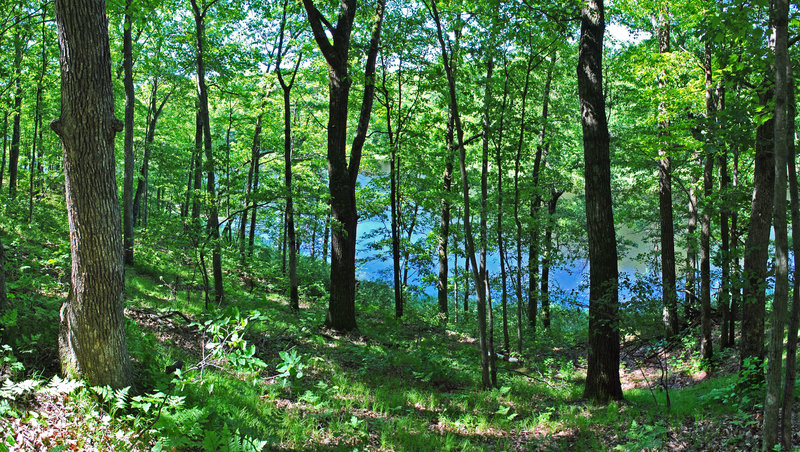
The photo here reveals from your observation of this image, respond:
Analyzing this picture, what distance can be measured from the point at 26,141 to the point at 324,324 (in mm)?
18800

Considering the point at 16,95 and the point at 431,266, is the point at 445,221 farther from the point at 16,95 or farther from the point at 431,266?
the point at 16,95

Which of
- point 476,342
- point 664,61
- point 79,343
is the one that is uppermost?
point 664,61

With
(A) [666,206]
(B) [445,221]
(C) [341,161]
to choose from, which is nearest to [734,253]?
(A) [666,206]

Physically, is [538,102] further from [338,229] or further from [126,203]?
[126,203]

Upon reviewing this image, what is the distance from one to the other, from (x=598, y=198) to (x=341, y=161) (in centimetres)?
510

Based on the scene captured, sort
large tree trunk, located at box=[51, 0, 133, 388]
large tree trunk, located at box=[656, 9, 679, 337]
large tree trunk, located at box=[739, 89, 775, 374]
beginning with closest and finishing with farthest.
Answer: large tree trunk, located at box=[51, 0, 133, 388]
large tree trunk, located at box=[739, 89, 775, 374]
large tree trunk, located at box=[656, 9, 679, 337]

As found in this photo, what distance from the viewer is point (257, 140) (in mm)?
18188

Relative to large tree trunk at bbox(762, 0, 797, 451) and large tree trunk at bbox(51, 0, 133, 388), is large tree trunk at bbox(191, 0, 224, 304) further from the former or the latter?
large tree trunk at bbox(762, 0, 797, 451)

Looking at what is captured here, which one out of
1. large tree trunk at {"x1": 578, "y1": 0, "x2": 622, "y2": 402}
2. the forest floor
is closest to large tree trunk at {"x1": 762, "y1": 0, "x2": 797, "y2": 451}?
the forest floor

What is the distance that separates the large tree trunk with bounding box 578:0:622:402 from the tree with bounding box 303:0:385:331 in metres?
4.35

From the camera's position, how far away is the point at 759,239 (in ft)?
20.2

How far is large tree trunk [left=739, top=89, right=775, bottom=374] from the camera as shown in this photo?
5797 millimetres

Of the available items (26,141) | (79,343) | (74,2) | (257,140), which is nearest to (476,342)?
(79,343)

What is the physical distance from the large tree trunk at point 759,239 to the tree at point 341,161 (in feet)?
21.7
